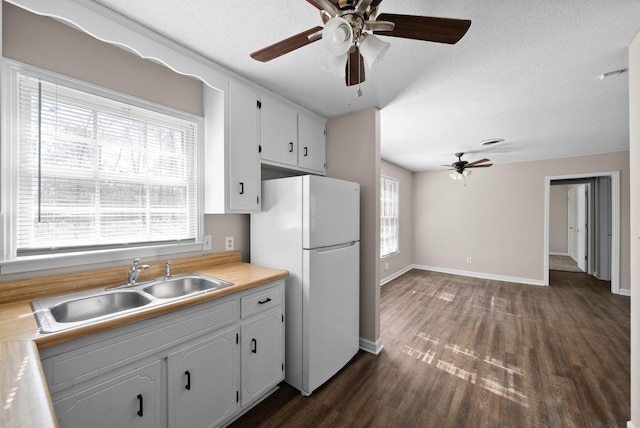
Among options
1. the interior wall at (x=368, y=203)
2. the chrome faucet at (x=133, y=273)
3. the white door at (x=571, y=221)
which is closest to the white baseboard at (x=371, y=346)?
the interior wall at (x=368, y=203)

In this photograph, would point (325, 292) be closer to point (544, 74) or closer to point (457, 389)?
point (457, 389)

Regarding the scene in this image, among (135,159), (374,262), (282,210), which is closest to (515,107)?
(374,262)

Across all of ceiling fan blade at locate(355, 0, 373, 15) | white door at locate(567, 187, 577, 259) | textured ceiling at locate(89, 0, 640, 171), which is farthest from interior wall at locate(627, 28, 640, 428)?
white door at locate(567, 187, 577, 259)

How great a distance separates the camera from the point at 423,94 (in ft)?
7.72

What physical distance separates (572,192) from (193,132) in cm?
947

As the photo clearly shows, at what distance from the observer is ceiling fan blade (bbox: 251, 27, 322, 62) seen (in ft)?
3.91

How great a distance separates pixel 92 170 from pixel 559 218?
1067 cm

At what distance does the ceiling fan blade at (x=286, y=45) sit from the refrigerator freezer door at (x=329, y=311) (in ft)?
4.22

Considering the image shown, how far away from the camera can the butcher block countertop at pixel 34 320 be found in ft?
2.03

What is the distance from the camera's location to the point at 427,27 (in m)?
1.10

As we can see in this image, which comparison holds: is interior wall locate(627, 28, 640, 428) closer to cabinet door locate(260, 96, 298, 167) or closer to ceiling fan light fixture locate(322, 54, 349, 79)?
ceiling fan light fixture locate(322, 54, 349, 79)

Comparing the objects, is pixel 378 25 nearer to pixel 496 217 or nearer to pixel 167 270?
pixel 167 270

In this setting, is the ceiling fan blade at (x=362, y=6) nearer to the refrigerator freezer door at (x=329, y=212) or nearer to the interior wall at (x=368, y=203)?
the refrigerator freezer door at (x=329, y=212)

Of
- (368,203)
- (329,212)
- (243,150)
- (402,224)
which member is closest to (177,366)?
(329,212)
